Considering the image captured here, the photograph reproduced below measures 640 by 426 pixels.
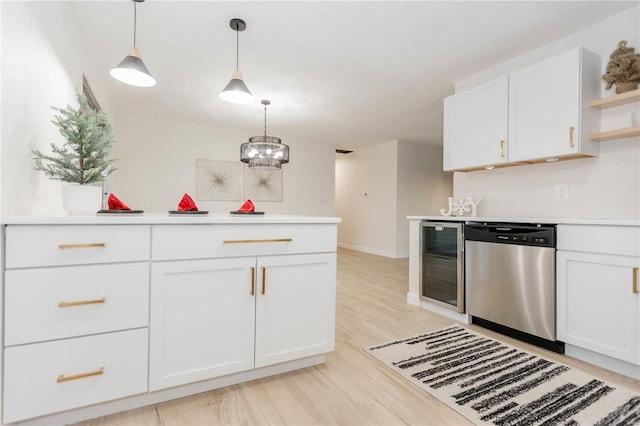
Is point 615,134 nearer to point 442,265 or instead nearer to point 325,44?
point 442,265

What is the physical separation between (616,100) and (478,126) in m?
0.96

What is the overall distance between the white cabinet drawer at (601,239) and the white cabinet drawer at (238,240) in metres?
1.54

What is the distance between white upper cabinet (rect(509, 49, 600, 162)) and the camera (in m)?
2.31

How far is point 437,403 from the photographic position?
1582 millimetres

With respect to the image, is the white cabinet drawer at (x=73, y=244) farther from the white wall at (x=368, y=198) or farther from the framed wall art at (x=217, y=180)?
the white wall at (x=368, y=198)

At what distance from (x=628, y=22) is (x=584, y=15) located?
29 centimetres

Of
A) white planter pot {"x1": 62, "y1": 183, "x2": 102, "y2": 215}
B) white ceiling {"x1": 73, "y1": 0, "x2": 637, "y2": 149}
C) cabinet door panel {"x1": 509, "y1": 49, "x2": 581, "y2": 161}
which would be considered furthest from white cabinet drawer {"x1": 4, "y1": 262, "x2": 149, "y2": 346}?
cabinet door panel {"x1": 509, "y1": 49, "x2": 581, "y2": 161}

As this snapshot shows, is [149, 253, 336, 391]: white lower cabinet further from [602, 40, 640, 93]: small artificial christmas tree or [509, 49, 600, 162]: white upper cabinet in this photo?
[602, 40, 640, 93]: small artificial christmas tree

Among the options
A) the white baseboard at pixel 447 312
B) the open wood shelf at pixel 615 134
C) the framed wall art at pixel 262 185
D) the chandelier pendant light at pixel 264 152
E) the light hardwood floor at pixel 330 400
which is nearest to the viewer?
the light hardwood floor at pixel 330 400

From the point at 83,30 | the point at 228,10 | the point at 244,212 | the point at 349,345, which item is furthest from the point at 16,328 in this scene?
the point at 83,30

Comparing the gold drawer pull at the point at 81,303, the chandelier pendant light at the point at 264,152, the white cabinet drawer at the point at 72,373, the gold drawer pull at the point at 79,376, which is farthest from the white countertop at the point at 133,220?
the chandelier pendant light at the point at 264,152

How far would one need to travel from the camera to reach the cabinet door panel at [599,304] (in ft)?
5.96

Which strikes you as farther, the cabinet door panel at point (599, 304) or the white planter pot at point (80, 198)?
the cabinet door panel at point (599, 304)

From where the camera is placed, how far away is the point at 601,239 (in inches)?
76.0
